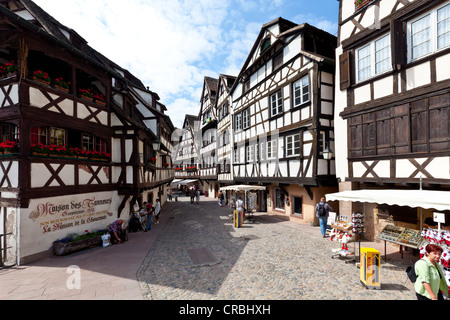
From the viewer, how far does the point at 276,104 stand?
14.5m

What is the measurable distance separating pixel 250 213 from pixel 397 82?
11581 millimetres

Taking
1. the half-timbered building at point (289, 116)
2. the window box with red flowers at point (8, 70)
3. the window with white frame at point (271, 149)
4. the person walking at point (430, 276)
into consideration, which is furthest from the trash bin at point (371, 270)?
the window box with red flowers at point (8, 70)

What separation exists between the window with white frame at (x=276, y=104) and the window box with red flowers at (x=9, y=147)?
1290 centimetres

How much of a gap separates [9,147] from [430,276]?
12173mm

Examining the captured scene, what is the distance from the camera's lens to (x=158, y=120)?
18.8m

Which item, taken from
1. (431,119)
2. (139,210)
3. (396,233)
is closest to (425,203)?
(396,233)

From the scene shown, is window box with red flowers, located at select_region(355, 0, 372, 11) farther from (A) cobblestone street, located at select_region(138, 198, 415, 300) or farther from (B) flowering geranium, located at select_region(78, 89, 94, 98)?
(B) flowering geranium, located at select_region(78, 89, 94, 98)

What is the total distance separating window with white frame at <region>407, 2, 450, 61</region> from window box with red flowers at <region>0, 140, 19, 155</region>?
572 inches

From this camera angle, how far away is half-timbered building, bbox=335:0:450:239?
7.20m

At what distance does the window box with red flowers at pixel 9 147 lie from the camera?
8070 mm

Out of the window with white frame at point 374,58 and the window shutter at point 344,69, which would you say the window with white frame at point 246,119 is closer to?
the window shutter at point 344,69

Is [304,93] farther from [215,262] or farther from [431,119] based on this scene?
[215,262]

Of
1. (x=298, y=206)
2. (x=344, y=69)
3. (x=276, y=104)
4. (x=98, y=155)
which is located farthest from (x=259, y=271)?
(x=276, y=104)

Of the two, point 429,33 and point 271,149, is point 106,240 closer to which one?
point 271,149
